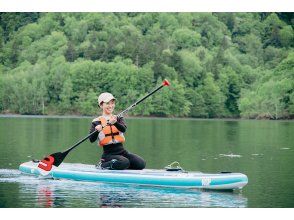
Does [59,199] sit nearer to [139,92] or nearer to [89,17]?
[139,92]

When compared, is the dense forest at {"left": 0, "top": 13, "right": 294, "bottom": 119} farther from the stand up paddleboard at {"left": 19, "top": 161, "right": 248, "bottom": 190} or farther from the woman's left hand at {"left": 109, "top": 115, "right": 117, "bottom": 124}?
the woman's left hand at {"left": 109, "top": 115, "right": 117, "bottom": 124}

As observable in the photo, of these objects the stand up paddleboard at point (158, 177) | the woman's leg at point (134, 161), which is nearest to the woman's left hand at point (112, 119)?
the woman's leg at point (134, 161)

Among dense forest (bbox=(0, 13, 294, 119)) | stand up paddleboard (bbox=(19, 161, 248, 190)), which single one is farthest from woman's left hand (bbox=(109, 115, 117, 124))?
dense forest (bbox=(0, 13, 294, 119))

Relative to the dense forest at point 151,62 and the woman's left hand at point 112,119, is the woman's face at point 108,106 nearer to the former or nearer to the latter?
the woman's left hand at point 112,119

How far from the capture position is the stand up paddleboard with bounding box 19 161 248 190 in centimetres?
1459

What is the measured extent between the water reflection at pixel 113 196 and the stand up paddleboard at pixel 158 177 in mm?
137

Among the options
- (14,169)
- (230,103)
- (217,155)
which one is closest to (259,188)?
(14,169)

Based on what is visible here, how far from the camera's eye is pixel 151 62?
86.1 meters

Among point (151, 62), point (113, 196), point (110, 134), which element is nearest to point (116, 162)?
point (110, 134)

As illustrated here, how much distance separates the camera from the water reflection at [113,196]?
13148 mm

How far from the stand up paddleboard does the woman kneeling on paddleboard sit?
185 mm

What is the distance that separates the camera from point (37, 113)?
7744cm

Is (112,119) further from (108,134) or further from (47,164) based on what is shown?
(47,164)

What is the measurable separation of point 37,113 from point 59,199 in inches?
2543
